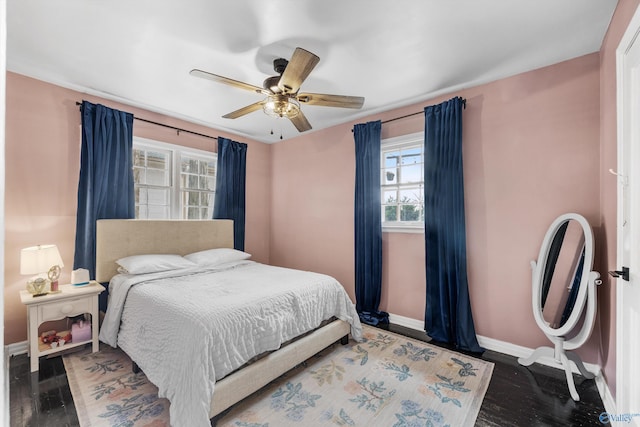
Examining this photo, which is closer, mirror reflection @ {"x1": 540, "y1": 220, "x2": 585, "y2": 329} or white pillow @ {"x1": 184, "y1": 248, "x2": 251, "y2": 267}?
mirror reflection @ {"x1": 540, "y1": 220, "x2": 585, "y2": 329}

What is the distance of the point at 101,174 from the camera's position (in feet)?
10.4

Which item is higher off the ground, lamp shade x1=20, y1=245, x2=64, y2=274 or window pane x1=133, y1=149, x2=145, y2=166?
window pane x1=133, y1=149, x2=145, y2=166

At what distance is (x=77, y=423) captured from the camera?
192cm

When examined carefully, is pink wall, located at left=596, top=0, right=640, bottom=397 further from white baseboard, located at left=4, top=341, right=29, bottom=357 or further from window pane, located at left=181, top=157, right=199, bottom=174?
white baseboard, located at left=4, top=341, right=29, bottom=357

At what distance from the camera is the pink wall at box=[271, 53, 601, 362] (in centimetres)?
250

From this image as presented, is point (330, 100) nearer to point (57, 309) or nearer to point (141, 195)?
point (141, 195)

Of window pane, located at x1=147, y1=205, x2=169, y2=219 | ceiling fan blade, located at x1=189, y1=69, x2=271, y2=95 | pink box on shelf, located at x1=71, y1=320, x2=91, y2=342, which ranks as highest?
ceiling fan blade, located at x1=189, y1=69, x2=271, y2=95

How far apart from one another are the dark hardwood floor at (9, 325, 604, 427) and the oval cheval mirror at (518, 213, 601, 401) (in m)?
0.13

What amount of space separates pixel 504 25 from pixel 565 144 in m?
1.15

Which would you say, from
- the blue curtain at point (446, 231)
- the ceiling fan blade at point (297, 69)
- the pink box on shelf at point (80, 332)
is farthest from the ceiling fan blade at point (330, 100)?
the pink box on shelf at point (80, 332)

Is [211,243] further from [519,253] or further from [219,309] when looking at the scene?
[519,253]

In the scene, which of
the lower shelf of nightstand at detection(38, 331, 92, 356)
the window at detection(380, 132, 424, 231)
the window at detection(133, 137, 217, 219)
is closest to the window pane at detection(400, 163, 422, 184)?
the window at detection(380, 132, 424, 231)

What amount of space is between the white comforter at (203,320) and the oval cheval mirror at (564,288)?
1611mm

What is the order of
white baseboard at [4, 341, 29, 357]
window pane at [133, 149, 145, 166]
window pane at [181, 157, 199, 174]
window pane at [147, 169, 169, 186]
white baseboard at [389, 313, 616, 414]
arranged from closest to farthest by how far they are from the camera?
white baseboard at [389, 313, 616, 414] → white baseboard at [4, 341, 29, 357] → window pane at [133, 149, 145, 166] → window pane at [147, 169, 169, 186] → window pane at [181, 157, 199, 174]
